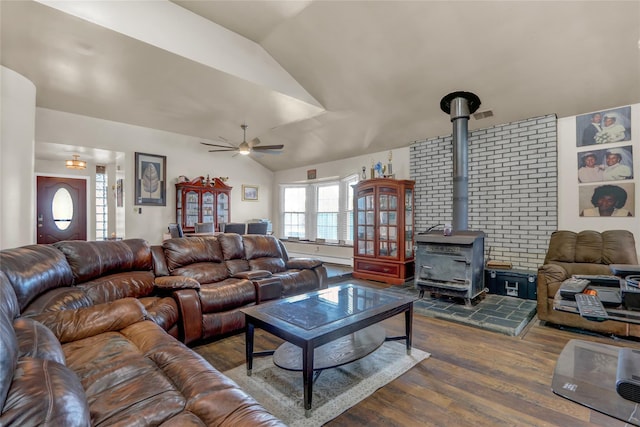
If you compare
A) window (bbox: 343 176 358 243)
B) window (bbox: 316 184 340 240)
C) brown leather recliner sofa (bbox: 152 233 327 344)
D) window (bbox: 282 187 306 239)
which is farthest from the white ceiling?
window (bbox: 282 187 306 239)

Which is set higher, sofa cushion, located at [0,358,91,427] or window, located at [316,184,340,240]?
window, located at [316,184,340,240]

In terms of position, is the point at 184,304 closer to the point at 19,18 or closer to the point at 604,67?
the point at 19,18

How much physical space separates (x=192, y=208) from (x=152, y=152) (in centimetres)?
139

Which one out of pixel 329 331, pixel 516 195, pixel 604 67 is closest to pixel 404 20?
pixel 604 67

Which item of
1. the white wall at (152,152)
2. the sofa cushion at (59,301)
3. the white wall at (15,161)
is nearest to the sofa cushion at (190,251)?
the sofa cushion at (59,301)

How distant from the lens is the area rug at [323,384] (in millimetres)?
1857

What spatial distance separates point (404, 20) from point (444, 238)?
8.57 ft

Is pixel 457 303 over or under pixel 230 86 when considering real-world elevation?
under

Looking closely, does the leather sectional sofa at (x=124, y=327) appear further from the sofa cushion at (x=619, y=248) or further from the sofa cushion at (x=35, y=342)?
the sofa cushion at (x=619, y=248)

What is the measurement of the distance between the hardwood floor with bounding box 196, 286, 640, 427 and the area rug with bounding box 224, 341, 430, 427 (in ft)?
0.23

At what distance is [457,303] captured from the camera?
3.90 metres

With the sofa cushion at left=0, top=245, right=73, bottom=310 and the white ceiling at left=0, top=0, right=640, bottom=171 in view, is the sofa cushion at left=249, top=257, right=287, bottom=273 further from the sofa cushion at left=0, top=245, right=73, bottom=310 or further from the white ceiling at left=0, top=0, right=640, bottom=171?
the white ceiling at left=0, top=0, right=640, bottom=171

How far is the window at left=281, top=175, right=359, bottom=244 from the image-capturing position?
6906 millimetres

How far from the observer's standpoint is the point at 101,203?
775 cm
